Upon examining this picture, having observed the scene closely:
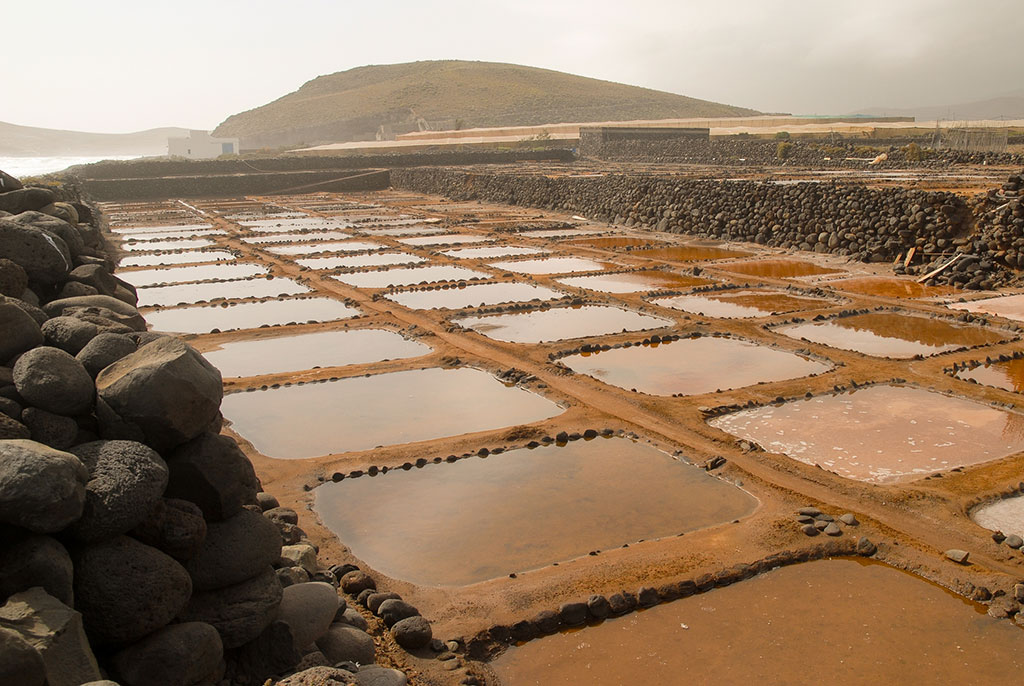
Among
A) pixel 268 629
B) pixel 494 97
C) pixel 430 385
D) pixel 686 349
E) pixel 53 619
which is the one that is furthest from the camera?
pixel 494 97

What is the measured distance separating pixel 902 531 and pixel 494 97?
103 meters

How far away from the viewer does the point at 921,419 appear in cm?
789

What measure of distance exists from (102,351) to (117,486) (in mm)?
1193

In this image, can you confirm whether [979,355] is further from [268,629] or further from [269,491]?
[268,629]

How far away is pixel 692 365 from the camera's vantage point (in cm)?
998

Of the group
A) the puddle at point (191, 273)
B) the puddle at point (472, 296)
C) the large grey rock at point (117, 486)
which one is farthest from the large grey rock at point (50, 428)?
the puddle at point (191, 273)

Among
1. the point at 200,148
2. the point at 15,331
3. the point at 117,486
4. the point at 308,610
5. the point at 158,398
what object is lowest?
the point at 308,610

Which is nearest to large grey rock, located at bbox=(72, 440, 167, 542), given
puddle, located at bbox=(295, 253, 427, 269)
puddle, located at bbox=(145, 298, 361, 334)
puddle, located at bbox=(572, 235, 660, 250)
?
puddle, located at bbox=(145, 298, 361, 334)

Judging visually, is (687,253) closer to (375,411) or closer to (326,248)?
(326,248)

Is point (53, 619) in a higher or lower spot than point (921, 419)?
higher

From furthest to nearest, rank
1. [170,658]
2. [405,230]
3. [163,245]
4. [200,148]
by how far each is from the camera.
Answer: [200,148]
[405,230]
[163,245]
[170,658]

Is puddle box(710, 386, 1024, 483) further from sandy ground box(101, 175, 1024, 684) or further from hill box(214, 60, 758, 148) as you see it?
hill box(214, 60, 758, 148)

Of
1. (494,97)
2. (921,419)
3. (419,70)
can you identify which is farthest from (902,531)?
(419,70)

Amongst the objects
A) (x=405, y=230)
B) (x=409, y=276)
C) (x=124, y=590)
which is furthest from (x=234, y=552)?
(x=405, y=230)
